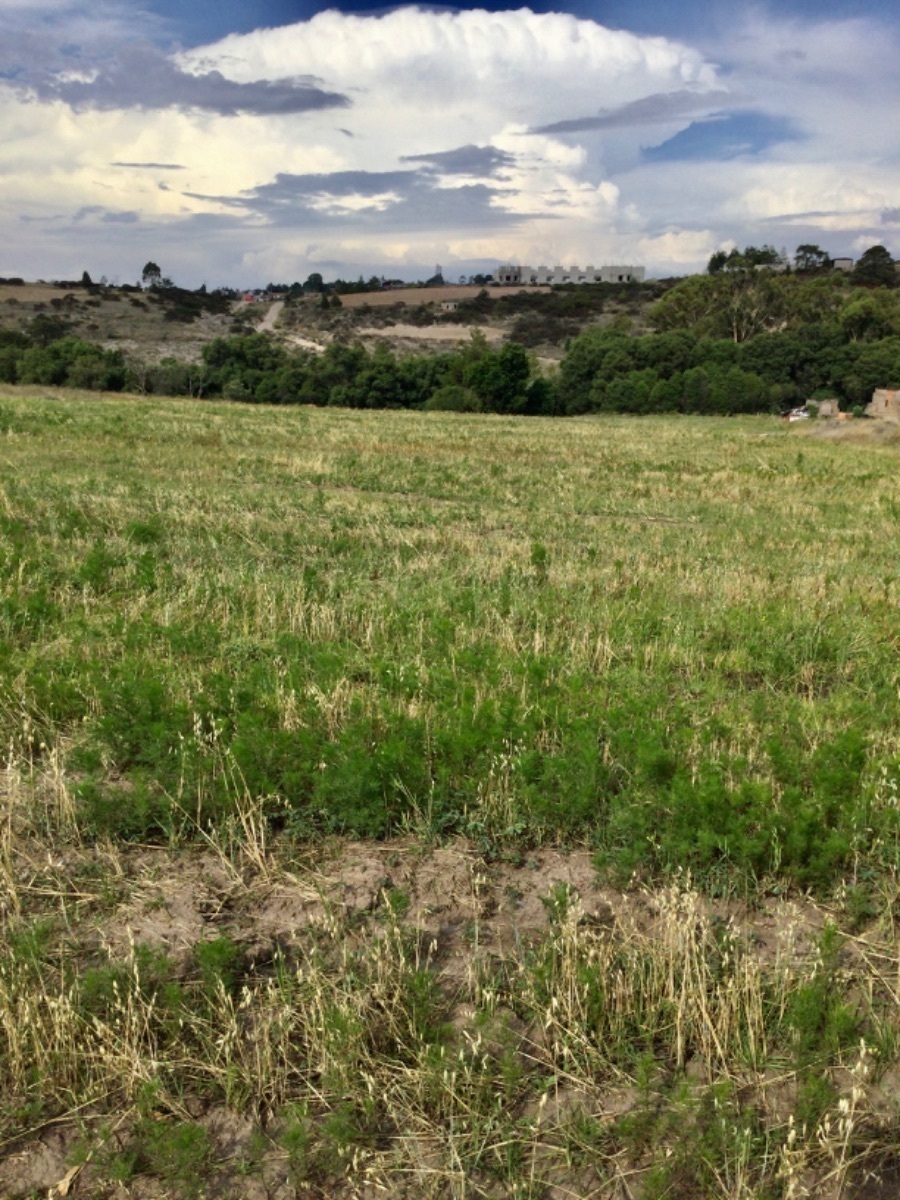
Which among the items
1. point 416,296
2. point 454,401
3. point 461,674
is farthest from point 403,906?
point 416,296

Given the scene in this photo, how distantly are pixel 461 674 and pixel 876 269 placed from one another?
152 m

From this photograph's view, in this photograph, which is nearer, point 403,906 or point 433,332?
point 403,906

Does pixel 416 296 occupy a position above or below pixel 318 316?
above

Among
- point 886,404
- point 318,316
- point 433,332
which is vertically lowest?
point 886,404

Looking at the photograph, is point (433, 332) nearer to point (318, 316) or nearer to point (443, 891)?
point (318, 316)

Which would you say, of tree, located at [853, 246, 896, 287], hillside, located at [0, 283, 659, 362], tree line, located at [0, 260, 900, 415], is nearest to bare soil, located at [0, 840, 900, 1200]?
tree line, located at [0, 260, 900, 415]

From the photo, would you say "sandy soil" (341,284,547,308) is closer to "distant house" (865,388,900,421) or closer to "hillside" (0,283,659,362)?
"hillside" (0,283,659,362)

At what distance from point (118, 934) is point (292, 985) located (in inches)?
39.0

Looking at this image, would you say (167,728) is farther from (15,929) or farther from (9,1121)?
(9,1121)

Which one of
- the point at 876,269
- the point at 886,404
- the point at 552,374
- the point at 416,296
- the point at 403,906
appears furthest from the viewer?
the point at 416,296

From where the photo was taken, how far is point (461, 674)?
7.45m

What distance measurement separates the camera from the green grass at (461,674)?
5.46m

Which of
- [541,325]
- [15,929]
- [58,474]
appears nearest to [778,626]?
[15,929]

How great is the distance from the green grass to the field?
39mm
